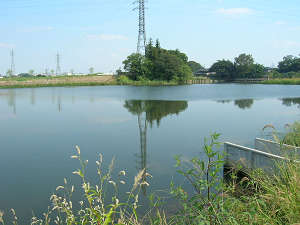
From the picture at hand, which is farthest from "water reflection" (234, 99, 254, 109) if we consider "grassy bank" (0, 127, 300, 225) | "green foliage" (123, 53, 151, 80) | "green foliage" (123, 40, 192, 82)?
"green foliage" (123, 53, 151, 80)

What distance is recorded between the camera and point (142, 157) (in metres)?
8.09

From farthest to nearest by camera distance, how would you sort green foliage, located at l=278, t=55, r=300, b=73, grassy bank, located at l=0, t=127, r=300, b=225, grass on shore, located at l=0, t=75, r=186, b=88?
green foliage, located at l=278, t=55, r=300, b=73 → grass on shore, located at l=0, t=75, r=186, b=88 → grassy bank, located at l=0, t=127, r=300, b=225

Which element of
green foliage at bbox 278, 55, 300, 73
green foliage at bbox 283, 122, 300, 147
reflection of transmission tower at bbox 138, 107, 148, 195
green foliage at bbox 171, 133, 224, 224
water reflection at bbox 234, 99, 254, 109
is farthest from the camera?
green foliage at bbox 278, 55, 300, 73

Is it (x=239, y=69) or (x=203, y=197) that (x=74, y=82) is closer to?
(x=239, y=69)

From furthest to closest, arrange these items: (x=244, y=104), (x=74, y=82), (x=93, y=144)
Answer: (x=74, y=82)
(x=244, y=104)
(x=93, y=144)

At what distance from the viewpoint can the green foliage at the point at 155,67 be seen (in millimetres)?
67875

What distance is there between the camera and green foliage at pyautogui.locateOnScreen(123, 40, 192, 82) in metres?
67.9

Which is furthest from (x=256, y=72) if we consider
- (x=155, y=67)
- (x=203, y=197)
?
(x=203, y=197)

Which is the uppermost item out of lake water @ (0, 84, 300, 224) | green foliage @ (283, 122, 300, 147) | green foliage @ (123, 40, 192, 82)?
green foliage @ (123, 40, 192, 82)

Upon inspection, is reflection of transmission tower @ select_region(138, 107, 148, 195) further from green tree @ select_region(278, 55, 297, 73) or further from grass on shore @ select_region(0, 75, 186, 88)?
green tree @ select_region(278, 55, 297, 73)

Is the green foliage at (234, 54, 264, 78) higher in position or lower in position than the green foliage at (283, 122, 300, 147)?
higher

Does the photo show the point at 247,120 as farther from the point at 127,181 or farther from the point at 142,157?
the point at 127,181

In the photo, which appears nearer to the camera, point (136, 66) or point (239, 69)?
point (136, 66)

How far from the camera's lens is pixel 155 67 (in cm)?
6962
